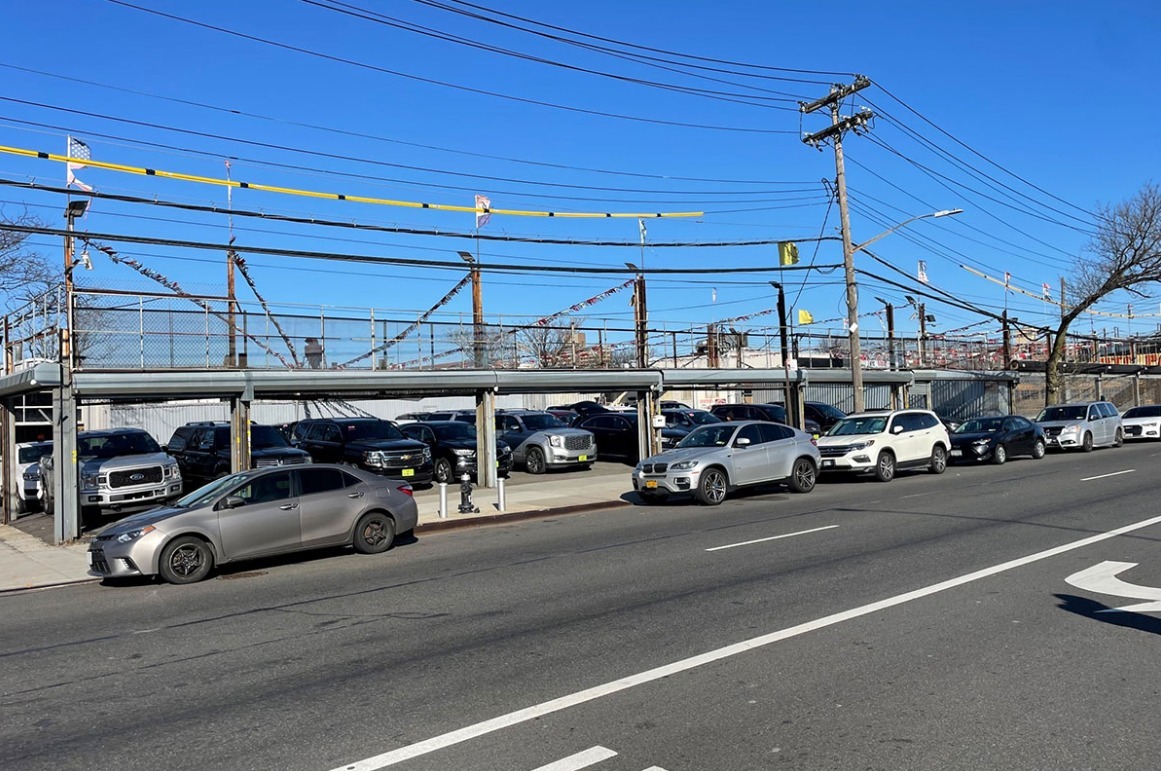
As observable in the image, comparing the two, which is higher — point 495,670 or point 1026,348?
point 1026,348

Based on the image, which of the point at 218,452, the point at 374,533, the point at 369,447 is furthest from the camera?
the point at 369,447

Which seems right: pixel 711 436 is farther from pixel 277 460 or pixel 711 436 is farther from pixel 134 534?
pixel 134 534

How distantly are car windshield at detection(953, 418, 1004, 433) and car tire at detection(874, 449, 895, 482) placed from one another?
6.68 metres

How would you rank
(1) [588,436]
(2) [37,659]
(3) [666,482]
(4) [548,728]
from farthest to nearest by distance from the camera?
(1) [588,436]
(3) [666,482]
(2) [37,659]
(4) [548,728]

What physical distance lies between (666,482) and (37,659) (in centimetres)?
1235

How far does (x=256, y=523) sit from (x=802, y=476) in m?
12.1

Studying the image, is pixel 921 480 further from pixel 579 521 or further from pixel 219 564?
pixel 219 564

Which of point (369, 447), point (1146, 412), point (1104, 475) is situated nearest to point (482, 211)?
point (369, 447)

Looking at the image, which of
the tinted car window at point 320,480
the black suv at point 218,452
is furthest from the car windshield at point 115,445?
the tinted car window at point 320,480

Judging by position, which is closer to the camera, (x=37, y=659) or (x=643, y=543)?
(x=37, y=659)

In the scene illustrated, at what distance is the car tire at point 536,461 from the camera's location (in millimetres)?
26547

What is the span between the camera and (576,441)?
26594mm

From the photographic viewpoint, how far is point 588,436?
88.2 feet

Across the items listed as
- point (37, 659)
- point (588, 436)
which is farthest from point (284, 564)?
point (588, 436)
